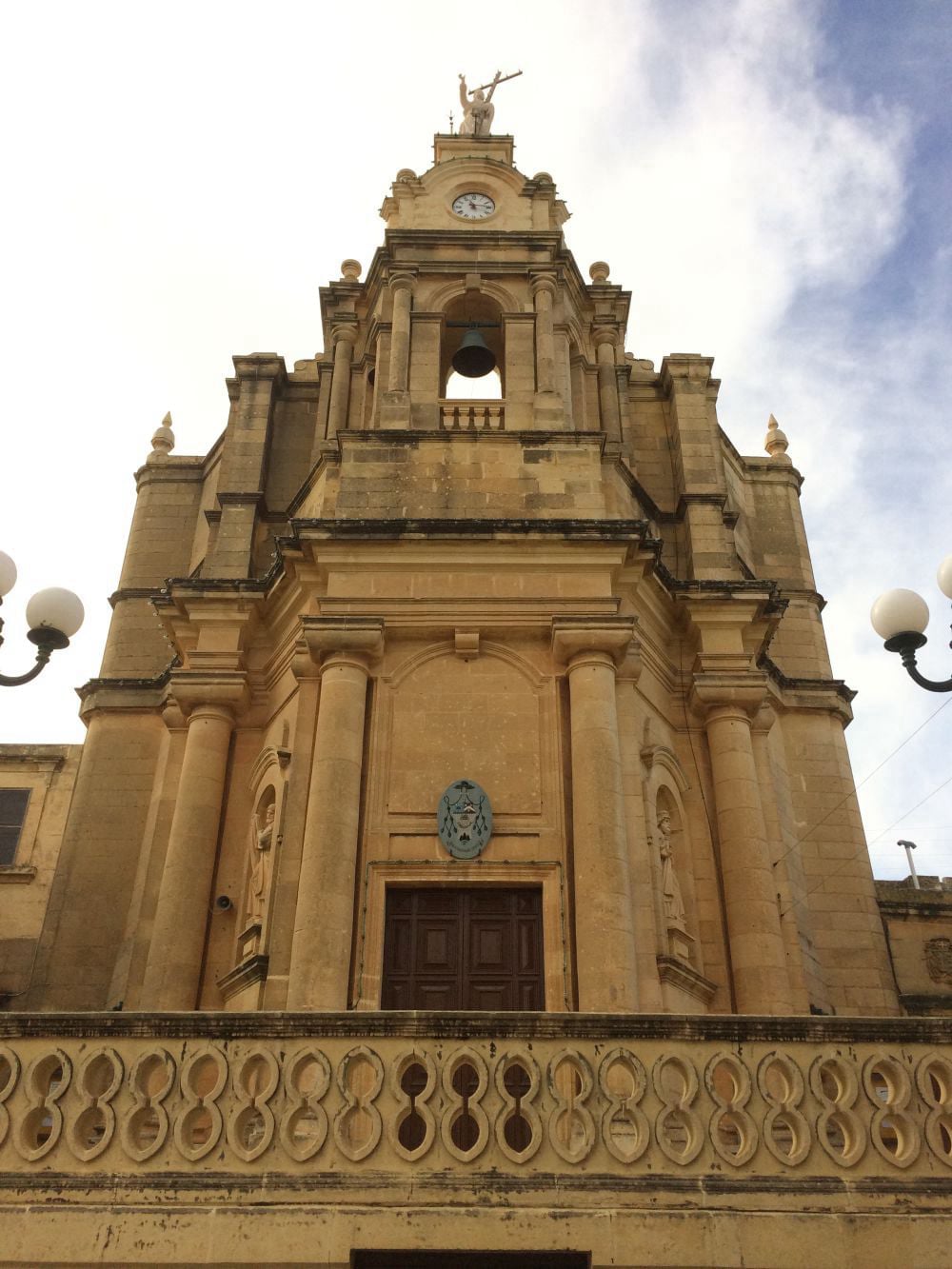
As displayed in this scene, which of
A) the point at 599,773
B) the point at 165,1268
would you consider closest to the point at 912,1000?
the point at 599,773

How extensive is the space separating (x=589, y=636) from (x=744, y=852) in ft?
11.1

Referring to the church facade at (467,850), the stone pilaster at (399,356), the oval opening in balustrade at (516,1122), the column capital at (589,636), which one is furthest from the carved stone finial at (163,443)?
the oval opening in balustrade at (516,1122)

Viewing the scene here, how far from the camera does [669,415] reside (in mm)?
20719

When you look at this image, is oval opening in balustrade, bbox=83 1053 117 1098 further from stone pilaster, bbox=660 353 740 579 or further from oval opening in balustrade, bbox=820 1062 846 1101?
stone pilaster, bbox=660 353 740 579

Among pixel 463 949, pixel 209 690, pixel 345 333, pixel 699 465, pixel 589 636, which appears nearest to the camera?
pixel 463 949

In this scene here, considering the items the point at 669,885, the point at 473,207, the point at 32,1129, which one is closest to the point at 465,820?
the point at 669,885

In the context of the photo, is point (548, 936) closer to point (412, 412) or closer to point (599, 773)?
point (599, 773)

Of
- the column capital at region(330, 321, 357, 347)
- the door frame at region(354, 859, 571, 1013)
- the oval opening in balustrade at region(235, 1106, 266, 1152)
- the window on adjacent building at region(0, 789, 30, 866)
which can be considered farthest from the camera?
the window on adjacent building at region(0, 789, 30, 866)

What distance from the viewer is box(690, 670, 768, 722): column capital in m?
16.7

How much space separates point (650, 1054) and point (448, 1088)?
1.41 meters

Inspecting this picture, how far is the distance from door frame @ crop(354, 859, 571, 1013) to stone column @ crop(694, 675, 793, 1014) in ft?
8.65

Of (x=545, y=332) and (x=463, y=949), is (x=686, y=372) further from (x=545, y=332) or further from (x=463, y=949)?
(x=463, y=949)

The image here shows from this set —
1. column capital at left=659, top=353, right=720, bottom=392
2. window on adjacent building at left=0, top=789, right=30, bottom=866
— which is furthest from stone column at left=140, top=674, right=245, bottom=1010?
column capital at left=659, top=353, right=720, bottom=392

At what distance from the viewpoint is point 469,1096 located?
27.5ft
